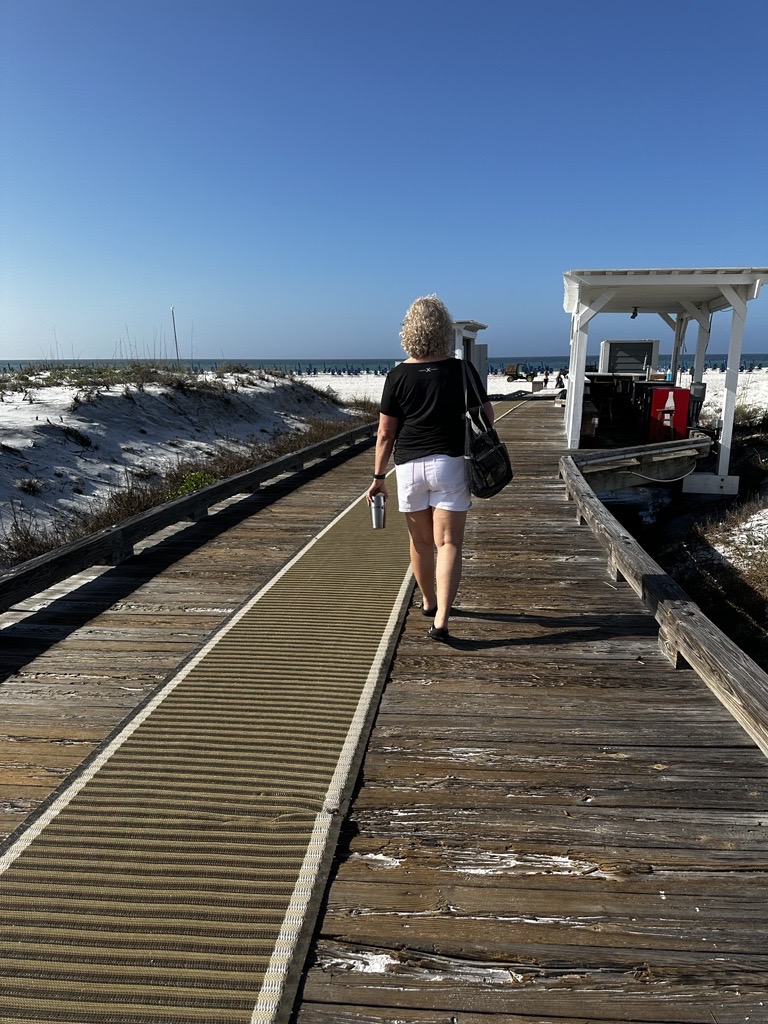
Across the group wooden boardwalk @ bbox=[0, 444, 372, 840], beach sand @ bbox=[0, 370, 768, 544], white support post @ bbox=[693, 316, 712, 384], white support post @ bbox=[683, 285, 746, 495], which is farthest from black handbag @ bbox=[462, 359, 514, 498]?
white support post @ bbox=[693, 316, 712, 384]

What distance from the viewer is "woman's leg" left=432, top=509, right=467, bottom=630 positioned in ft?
12.6

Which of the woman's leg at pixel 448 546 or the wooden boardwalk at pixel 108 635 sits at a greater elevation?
the woman's leg at pixel 448 546

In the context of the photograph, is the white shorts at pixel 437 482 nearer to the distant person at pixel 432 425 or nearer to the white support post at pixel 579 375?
the distant person at pixel 432 425

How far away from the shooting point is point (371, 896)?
7.11 feet

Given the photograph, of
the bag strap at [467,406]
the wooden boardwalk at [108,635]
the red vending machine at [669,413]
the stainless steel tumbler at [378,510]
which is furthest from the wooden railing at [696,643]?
the red vending machine at [669,413]

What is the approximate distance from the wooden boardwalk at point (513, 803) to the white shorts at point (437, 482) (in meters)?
0.92

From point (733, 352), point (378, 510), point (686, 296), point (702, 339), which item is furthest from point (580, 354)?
point (378, 510)

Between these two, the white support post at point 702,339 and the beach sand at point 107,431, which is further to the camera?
the white support post at point 702,339

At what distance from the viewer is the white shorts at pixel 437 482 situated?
3766 mm

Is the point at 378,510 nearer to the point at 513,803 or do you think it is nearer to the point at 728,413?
the point at 513,803

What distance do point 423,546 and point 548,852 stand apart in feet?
6.65

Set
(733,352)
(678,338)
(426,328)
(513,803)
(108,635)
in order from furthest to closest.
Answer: (678,338) → (733,352) → (108,635) → (426,328) → (513,803)

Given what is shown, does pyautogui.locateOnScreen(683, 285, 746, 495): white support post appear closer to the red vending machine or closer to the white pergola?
the white pergola

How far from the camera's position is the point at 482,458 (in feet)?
12.2
